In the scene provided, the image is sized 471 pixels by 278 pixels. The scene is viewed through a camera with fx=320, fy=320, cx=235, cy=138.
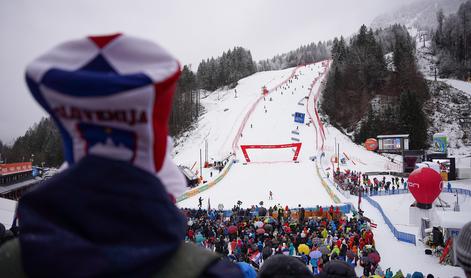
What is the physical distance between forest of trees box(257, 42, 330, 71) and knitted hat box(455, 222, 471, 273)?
137m

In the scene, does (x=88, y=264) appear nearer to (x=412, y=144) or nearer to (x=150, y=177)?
(x=150, y=177)

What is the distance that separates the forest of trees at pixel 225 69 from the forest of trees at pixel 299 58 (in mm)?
32802

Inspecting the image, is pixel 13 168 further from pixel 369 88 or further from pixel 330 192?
pixel 369 88

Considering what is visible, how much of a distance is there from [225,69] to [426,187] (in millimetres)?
86648

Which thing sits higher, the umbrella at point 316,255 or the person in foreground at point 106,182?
the person in foreground at point 106,182

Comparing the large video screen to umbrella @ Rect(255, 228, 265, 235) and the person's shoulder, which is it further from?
the person's shoulder

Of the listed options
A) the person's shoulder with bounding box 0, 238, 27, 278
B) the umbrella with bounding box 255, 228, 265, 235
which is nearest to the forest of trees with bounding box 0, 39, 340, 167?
the umbrella with bounding box 255, 228, 265, 235

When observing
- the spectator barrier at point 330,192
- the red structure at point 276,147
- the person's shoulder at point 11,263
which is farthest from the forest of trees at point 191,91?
the person's shoulder at point 11,263

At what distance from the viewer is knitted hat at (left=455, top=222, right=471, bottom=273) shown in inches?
70.7

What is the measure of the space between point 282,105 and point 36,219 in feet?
213

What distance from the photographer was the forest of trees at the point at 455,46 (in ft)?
237

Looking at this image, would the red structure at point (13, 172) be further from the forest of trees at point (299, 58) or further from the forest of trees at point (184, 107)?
→ the forest of trees at point (299, 58)

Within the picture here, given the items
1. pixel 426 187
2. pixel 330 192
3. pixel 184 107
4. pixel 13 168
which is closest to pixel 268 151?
pixel 330 192

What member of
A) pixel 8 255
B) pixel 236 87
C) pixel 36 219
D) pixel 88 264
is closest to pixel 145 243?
pixel 88 264
